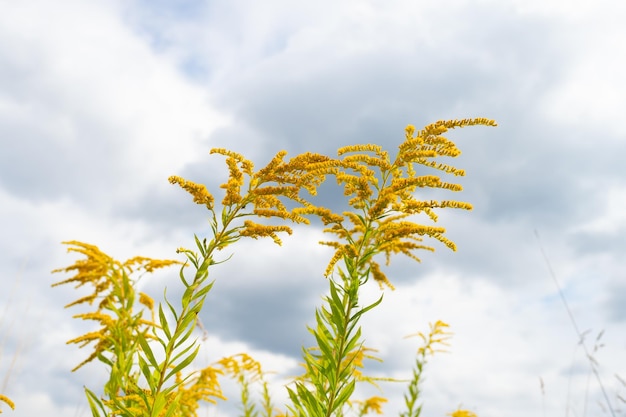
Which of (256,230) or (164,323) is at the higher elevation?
(256,230)

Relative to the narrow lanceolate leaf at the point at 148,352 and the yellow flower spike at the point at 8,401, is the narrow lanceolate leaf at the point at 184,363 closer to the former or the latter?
the narrow lanceolate leaf at the point at 148,352

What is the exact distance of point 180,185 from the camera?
3947 mm

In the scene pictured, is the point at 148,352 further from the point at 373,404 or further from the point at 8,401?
the point at 373,404

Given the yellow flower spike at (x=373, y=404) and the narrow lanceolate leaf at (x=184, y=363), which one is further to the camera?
the yellow flower spike at (x=373, y=404)

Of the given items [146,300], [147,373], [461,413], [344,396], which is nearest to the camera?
[147,373]

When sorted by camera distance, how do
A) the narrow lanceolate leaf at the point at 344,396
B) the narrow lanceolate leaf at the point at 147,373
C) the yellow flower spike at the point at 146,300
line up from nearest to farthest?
the narrow lanceolate leaf at the point at 147,373 → the narrow lanceolate leaf at the point at 344,396 → the yellow flower spike at the point at 146,300

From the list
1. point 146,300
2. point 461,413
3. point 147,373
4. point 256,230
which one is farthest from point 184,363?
point 461,413

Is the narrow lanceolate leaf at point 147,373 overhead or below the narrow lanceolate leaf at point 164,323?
below

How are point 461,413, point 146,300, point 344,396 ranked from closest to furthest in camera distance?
point 344,396 < point 146,300 < point 461,413

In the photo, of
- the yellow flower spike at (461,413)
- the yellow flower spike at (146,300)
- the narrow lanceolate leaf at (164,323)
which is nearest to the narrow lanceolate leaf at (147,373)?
the narrow lanceolate leaf at (164,323)

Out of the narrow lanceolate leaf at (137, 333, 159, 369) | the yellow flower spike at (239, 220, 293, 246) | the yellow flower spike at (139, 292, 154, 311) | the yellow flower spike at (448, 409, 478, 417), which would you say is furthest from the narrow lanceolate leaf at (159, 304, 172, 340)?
the yellow flower spike at (448, 409, 478, 417)

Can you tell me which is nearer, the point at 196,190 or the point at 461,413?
the point at 196,190

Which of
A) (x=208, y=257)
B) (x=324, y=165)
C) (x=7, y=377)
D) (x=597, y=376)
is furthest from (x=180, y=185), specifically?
(x=597, y=376)

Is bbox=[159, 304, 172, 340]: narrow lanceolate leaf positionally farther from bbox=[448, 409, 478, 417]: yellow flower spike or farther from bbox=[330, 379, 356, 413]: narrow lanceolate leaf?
bbox=[448, 409, 478, 417]: yellow flower spike
